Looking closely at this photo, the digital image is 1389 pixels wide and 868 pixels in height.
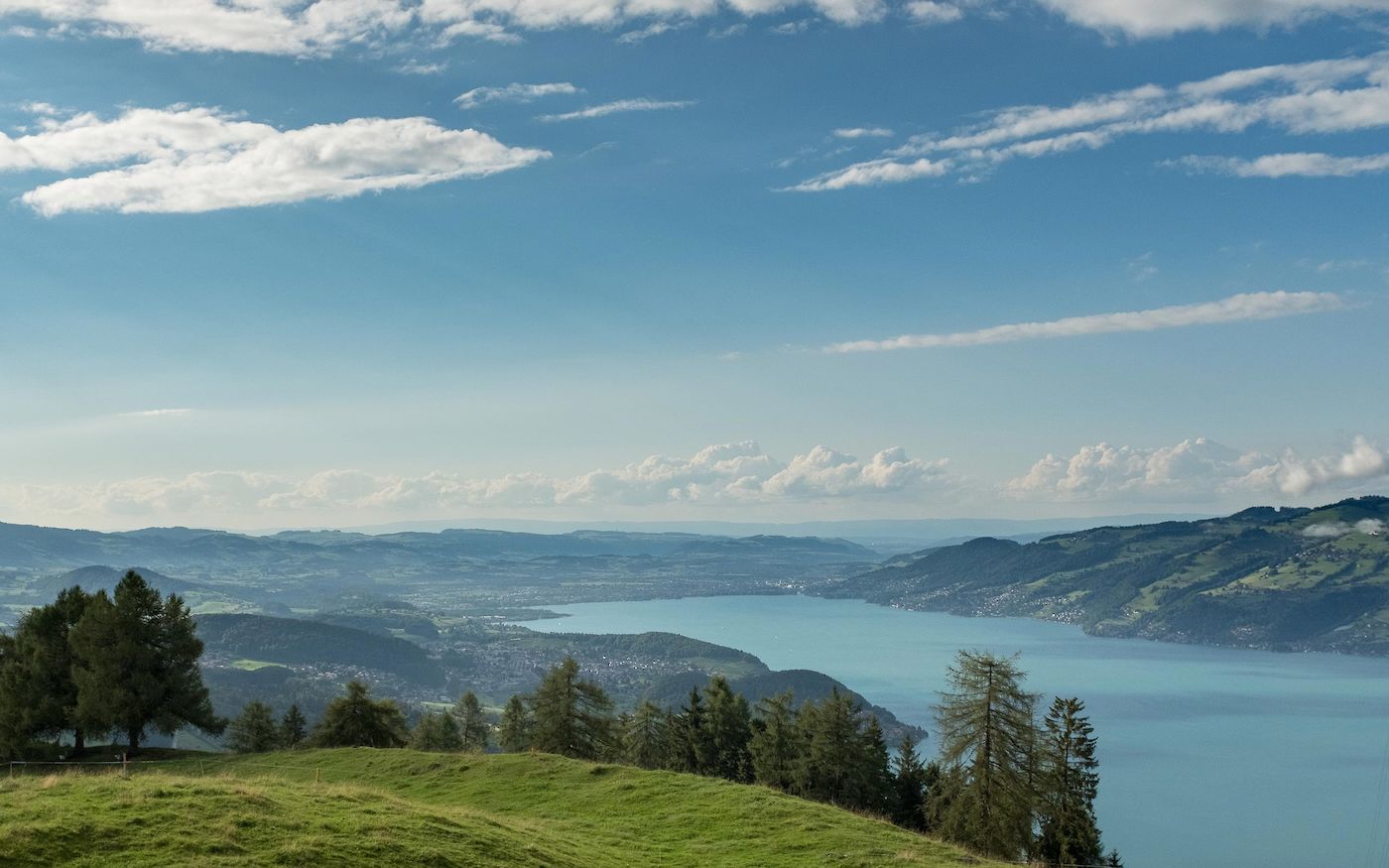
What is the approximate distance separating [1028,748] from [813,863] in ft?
77.6

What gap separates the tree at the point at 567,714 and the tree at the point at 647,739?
3.65 metres

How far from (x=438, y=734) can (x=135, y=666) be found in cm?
3261

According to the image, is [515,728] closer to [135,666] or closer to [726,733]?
[726,733]

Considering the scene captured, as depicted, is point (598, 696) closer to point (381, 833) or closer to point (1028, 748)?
point (1028, 748)

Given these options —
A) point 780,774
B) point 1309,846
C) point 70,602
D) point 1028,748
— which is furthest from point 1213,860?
point 70,602

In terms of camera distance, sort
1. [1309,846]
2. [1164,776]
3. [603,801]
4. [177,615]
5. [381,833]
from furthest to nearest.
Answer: [1164,776]
[1309,846]
[177,615]
[603,801]
[381,833]

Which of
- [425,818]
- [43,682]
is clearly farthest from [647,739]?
[425,818]

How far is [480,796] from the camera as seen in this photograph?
37281mm

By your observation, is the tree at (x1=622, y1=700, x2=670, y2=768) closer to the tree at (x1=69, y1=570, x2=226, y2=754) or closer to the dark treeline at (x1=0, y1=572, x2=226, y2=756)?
the dark treeline at (x1=0, y1=572, x2=226, y2=756)

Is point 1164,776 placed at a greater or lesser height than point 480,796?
lesser

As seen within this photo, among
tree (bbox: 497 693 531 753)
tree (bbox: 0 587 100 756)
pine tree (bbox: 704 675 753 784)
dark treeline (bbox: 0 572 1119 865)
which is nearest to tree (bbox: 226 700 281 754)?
dark treeline (bbox: 0 572 1119 865)

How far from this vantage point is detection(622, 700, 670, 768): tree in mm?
73375

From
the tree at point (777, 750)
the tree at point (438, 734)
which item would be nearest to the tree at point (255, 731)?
the tree at point (438, 734)

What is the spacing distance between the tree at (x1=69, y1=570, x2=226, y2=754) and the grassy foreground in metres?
7.04
